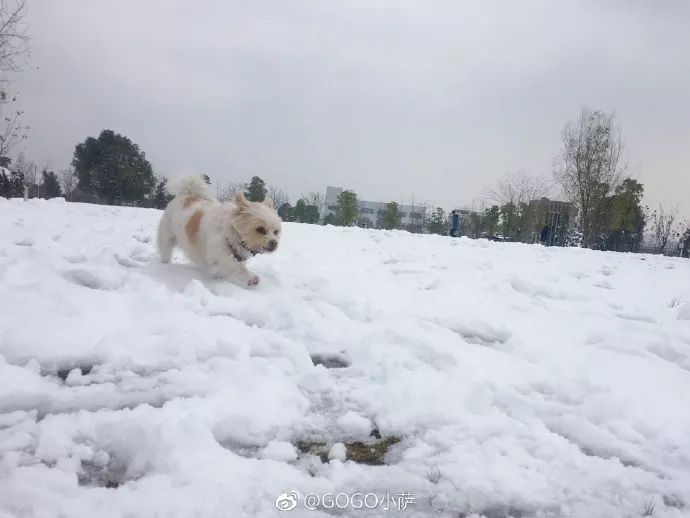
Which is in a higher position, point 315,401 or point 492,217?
point 492,217

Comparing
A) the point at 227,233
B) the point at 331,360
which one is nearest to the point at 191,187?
the point at 227,233

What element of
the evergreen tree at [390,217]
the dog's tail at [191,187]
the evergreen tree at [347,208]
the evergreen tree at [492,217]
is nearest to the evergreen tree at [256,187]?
the evergreen tree at [347,208]

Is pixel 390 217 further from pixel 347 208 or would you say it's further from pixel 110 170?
pixel 110 170

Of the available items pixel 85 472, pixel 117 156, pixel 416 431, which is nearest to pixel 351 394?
pixel 416 431

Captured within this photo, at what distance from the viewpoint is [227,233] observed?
4.67m

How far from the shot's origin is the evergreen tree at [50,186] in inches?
1686

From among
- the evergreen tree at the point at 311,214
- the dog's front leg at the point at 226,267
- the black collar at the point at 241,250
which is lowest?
the dog's front leg at the point at 226,267

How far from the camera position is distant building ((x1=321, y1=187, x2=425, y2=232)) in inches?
1936

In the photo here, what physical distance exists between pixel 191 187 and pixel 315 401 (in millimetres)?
4074

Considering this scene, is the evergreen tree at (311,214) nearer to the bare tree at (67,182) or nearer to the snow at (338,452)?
the bare tree at (67,182)

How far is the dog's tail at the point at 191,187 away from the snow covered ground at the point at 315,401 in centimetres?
166

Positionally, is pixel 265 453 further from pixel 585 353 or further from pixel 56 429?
pixel 585 353

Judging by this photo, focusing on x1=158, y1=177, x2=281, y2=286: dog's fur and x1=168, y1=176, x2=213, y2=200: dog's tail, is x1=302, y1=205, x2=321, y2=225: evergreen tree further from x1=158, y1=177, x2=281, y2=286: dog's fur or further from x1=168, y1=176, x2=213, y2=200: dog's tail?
x1=158, y1=177, x2=281, y2=286: dog's fur

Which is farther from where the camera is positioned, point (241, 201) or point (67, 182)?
point (67, 182)
